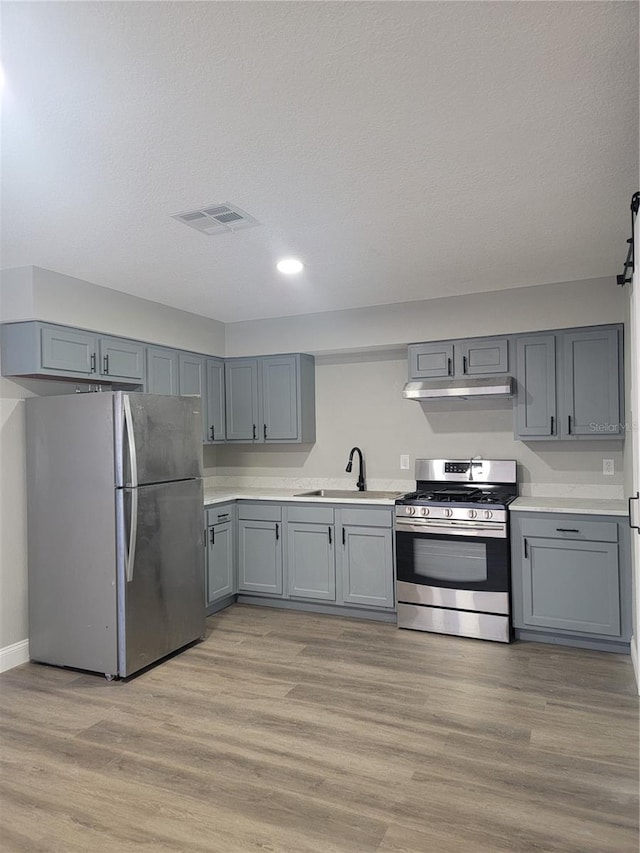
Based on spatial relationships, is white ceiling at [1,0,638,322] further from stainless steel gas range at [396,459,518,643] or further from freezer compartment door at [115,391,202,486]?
stainless steel gas range at [396,459,518,643]

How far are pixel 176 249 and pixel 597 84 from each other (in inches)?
85.5

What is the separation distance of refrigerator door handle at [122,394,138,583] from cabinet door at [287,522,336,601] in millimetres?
1507

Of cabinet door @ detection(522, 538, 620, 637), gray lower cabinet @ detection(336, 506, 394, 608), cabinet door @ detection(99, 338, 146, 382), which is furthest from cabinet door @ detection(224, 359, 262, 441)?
cabinet door @ detection(522, 538, 620, 637)

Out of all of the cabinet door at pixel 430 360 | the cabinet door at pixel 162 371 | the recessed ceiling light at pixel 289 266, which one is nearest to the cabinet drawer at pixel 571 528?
the cabinet door at pixel 430 360

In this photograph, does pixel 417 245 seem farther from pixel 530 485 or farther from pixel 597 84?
pixel 530 485

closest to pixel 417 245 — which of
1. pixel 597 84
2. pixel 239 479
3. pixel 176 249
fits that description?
pixel 176 249

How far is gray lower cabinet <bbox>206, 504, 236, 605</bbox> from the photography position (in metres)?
4.55

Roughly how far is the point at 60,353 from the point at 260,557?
7.25 feet

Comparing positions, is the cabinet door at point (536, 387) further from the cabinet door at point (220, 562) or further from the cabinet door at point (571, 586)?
the cabinet door at point (220, 562)

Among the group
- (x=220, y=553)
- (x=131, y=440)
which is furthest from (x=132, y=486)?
(x=220, y=553)

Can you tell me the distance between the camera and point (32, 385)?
384 centimetres

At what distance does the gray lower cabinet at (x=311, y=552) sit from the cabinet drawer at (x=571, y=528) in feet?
4.73

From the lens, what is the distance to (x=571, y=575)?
377 cm

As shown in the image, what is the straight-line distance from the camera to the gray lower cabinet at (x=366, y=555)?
4.39m
